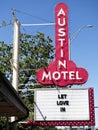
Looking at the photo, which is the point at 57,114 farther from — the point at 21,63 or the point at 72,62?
the point at 21,63

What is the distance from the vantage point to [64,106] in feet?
71.1

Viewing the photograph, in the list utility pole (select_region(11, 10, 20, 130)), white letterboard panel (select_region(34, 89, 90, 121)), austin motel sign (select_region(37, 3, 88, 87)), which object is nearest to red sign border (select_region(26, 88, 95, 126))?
white letterboard panel (select_region(34, 89, 90, 121))

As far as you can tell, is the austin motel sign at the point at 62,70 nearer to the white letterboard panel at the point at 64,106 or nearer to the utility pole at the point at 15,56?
the white letterboard panel at the point at 64,106

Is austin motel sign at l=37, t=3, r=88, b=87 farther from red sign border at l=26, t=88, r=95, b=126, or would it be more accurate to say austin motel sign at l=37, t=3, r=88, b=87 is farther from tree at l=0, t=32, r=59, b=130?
tree at l=0, t=32, r=59, b=130

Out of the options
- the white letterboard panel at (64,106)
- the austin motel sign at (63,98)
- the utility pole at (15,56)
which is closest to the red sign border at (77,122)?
the austin motel sign at (63,98)

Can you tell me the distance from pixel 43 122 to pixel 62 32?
18.2 feet

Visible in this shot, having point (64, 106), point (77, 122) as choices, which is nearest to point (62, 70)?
point (64, 106)

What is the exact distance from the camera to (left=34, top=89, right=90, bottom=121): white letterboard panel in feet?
70.7

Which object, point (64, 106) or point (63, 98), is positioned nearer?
point (64, 106)

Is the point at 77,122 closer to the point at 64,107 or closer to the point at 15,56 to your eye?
the point at 64,107

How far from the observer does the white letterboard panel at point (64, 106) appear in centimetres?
2156

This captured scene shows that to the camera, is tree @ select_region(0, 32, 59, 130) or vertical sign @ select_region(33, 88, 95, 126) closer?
vertical sign @ select_region(33, 88, 95, 126)

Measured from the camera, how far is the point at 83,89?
21719mm

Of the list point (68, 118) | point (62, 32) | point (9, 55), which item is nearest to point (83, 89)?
point (68, 118)
